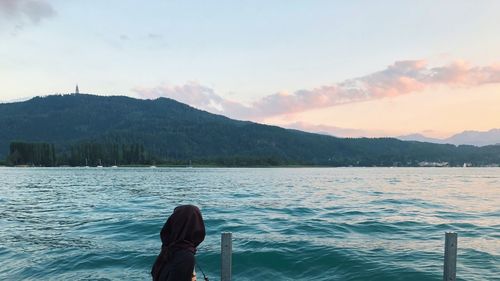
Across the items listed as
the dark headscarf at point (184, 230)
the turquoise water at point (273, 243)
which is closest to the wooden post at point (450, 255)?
the turquoise water at point (273, 243)

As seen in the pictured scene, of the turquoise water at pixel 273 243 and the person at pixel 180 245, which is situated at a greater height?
the person at pixel 180 245

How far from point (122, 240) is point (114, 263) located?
499 cm

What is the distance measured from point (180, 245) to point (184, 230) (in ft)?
0.85

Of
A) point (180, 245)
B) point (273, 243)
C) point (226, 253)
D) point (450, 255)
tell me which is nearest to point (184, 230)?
point (180, 245)

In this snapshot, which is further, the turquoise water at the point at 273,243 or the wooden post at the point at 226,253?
the turquoise water at the point at 273,243

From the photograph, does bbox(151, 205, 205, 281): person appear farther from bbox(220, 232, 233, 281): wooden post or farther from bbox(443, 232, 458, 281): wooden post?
bbox(443, 232, 458, 281): wooden post

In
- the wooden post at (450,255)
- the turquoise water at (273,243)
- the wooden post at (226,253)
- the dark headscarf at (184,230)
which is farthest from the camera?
the turquoise water at (273,243)

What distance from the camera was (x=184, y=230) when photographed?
7500mm

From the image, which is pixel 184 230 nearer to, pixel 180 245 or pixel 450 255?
pixel 180 245

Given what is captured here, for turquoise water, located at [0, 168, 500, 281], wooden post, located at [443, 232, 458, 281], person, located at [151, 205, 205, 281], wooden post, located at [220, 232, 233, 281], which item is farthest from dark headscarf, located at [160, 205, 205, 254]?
turquoise water, located at [0, 168, 500, 281]

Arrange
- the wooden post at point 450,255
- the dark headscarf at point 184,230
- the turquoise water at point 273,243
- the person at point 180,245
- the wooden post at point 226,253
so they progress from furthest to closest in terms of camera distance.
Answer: the turquoise water at point 273,243
the wooden post at point 226,253
the wooden post at point 450,255
the dark headscarf at point 184,230
the person at point 180,245

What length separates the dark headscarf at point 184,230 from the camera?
24.5 feet

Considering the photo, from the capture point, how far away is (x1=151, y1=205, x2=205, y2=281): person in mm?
7289

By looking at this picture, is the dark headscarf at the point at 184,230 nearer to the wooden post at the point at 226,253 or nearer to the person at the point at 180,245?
the person at the point at 180,245
